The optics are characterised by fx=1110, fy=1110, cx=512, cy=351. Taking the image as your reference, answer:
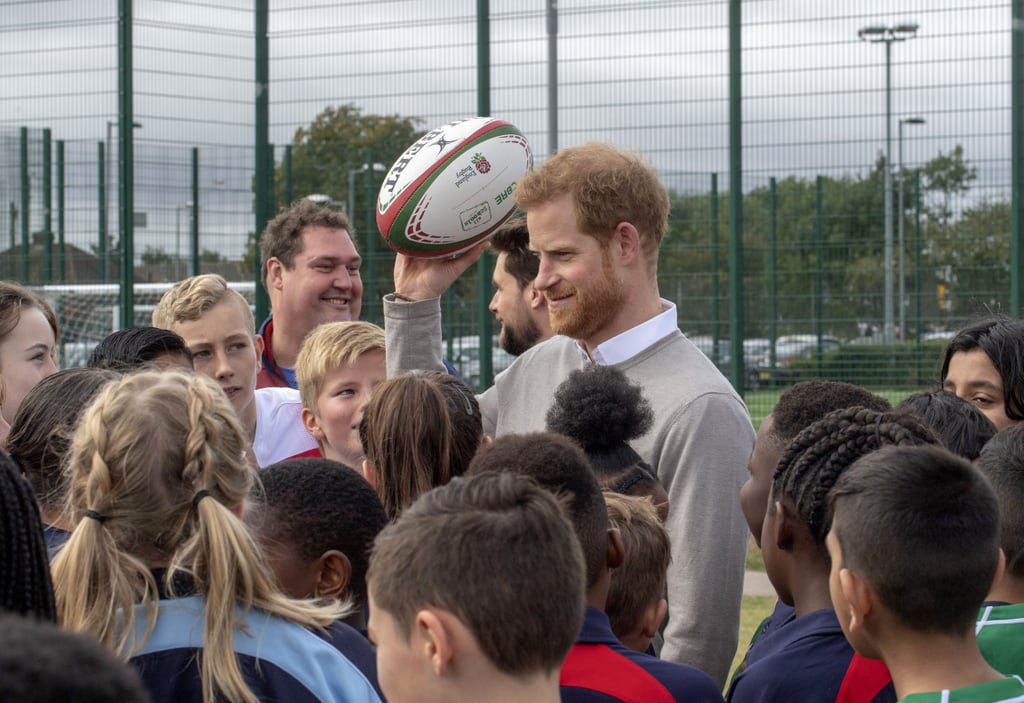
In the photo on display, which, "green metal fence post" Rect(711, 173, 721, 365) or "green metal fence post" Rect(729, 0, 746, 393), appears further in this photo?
"green metal fence post" Rect(711, 173, 721, 365)

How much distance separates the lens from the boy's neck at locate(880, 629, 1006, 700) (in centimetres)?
178

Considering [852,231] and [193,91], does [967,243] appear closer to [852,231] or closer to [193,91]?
[852,231]

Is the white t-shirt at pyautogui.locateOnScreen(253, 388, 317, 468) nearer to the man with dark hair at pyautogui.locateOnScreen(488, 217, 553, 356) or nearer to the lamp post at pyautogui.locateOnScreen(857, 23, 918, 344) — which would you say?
the man with dark hair at pyautogui.locateOnScreen(488, 217, 553, 356)

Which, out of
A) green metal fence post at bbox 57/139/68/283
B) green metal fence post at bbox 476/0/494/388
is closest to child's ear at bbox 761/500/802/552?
green metal fence post at bbox 476/0/494/388

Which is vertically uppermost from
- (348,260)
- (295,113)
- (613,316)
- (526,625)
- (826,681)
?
(295,113)

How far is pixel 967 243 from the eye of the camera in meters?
6.86

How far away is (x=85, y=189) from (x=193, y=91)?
1.01 metres

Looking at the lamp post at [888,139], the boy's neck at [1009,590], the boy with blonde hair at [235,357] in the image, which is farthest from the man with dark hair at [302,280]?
the lamp post at [888,139]

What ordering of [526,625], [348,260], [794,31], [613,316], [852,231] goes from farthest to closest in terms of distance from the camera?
[852,231] → [794,31] → [348,260] → [613,316] → [526,625]

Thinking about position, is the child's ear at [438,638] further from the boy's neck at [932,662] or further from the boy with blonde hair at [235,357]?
the boy with blonde hair at [235,357]

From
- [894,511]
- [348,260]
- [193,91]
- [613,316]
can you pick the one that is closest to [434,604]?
[894,511]

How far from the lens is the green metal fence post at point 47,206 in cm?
719

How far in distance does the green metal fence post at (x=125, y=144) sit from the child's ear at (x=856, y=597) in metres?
5.71

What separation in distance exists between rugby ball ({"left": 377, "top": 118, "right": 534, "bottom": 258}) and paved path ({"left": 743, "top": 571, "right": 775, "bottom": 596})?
365cm
